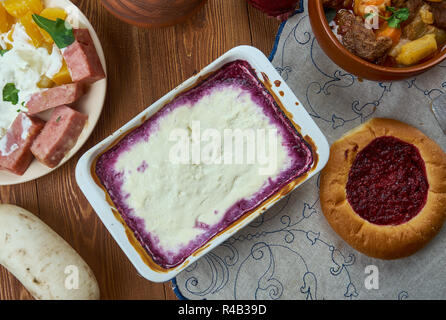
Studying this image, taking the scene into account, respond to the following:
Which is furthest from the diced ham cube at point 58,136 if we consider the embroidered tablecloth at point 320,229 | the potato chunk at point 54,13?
the embroidered tablecloth at point 320,229

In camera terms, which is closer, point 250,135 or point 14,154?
point 250,135

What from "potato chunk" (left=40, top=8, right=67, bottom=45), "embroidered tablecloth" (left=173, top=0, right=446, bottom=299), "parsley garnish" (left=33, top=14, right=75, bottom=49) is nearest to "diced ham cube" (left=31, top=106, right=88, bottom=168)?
"parsley garnish" (left=33, top=14, right=75, bottom=49)

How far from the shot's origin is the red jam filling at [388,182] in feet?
5.35

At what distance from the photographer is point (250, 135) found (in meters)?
1.58

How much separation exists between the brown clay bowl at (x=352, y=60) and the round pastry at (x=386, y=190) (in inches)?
10.5

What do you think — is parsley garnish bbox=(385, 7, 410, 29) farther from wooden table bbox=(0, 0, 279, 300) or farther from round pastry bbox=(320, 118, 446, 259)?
wooden table bbox=(0, 0, 279, 300)

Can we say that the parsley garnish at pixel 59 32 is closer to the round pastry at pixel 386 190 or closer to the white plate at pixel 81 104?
the white plate at pixel 81 104

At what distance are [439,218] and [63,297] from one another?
59.8 inches

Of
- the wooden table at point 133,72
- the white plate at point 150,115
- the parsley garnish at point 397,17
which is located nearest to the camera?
the parsley garnish at point 397,17

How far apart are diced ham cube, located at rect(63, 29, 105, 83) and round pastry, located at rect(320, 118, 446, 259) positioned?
98 cm

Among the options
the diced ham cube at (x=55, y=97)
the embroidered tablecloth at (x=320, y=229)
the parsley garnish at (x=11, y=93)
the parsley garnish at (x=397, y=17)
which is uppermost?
the parsley garnish at (x=11, y=93)
